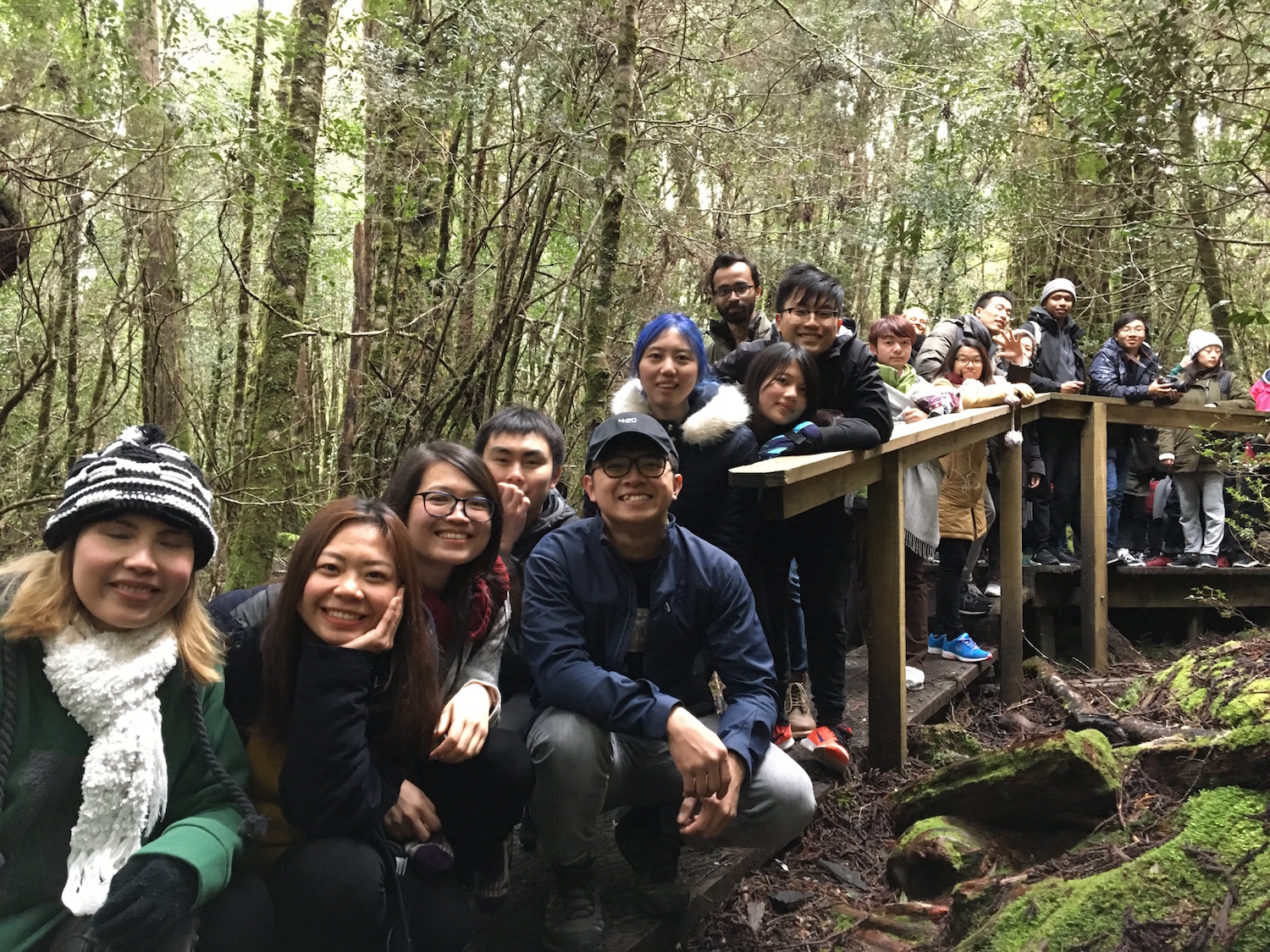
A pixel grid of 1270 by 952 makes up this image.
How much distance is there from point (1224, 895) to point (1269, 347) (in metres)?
9.52

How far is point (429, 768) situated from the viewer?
2166mm

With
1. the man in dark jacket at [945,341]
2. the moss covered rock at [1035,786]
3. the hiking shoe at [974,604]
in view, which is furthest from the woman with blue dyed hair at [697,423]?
the hiking shoe at [974,604]

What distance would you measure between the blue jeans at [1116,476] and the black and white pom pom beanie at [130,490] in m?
6.95

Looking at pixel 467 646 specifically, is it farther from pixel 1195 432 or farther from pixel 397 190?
pixel 1195 432

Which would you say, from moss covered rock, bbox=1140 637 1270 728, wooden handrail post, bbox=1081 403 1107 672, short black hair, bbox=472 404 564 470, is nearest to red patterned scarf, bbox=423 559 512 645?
short black hair, bbox=472 404 564 470

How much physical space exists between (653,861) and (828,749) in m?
1.27

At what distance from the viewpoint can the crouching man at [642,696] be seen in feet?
7.26

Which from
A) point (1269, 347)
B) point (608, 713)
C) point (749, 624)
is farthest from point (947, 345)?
point (1269, 347)

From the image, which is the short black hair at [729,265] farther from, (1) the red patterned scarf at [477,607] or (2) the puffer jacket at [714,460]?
(1) the red patterned scarf at [477,607]

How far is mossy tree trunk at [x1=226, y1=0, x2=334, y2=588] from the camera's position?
209 inches

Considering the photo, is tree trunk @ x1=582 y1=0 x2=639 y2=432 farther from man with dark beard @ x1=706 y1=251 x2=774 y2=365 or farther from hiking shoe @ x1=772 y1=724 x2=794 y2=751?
hiking shoe @ x1=772 y1=724 x2=794 y2=751

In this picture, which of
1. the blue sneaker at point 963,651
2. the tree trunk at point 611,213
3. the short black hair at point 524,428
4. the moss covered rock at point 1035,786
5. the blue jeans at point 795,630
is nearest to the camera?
the short black hair at point 524,428

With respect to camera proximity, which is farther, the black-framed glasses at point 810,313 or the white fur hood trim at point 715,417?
the black-framed glasses at point 810,313

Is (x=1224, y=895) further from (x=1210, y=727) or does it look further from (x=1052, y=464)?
(x=1052, y=464)
